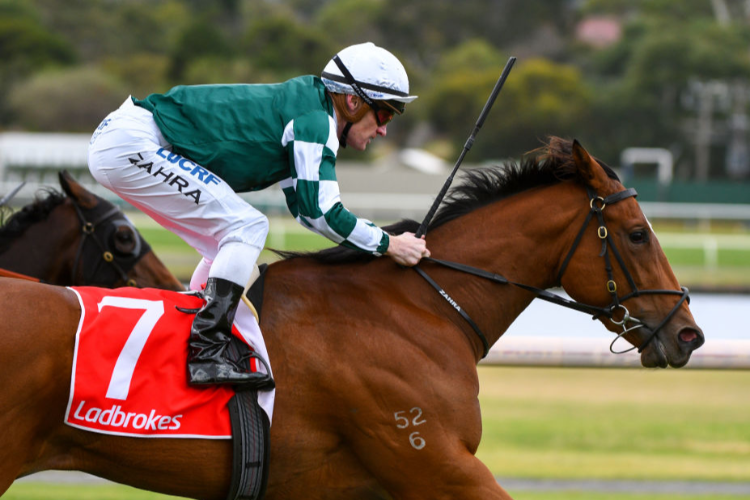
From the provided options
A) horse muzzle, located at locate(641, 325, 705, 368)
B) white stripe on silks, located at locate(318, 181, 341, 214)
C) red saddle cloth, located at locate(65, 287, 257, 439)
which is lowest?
red saddle cloth, located at locate(65, 287, 257, 439)

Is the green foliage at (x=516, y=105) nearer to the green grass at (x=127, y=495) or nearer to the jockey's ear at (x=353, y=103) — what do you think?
the green grass at (x=127, y=495)

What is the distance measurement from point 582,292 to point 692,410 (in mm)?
4596

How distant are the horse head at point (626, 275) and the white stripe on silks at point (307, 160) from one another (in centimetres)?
91

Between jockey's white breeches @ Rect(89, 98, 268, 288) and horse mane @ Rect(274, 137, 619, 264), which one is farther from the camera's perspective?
horse mane @ Rect(274, 137, 619, 264)

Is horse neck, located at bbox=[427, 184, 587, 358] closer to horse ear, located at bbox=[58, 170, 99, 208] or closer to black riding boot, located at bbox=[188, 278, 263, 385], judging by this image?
black riding boot, located at bbox=[188, 278, 263, 385]

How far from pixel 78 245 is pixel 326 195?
206cm

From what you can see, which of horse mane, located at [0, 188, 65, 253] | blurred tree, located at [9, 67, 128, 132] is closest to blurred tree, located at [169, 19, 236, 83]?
blurred tree, located at [9, 67, 128, 132]

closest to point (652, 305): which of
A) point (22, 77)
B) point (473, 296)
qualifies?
point (473, 296)

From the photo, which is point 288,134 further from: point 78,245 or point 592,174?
point 78,245

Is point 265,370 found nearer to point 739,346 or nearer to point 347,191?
point 739,346

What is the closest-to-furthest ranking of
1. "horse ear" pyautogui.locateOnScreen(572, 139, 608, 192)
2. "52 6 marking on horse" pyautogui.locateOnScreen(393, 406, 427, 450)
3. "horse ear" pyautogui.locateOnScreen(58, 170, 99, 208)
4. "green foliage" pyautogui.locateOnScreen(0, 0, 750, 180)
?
"52 6 marking on horse" pyautogui.locateOnScreen(393, 406, 427, 450)
"horse ear" pyautogui.locateOnScreen(572, 139, 608, 192)
"horse ear" pyautogui.locateOnScreen(58, 170, 99, 208)
"green foliage" pyautogui.locateOnScreen(0, 0, 750, 180)

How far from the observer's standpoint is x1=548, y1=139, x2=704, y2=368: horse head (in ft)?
11.1

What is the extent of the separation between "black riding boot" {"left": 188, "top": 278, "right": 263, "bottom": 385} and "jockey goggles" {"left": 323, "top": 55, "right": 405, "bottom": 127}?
2.56 ft

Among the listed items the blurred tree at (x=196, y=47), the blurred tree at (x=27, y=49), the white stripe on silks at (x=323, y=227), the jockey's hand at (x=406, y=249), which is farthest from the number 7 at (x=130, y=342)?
the blurred tree at (x=27, y=49)
